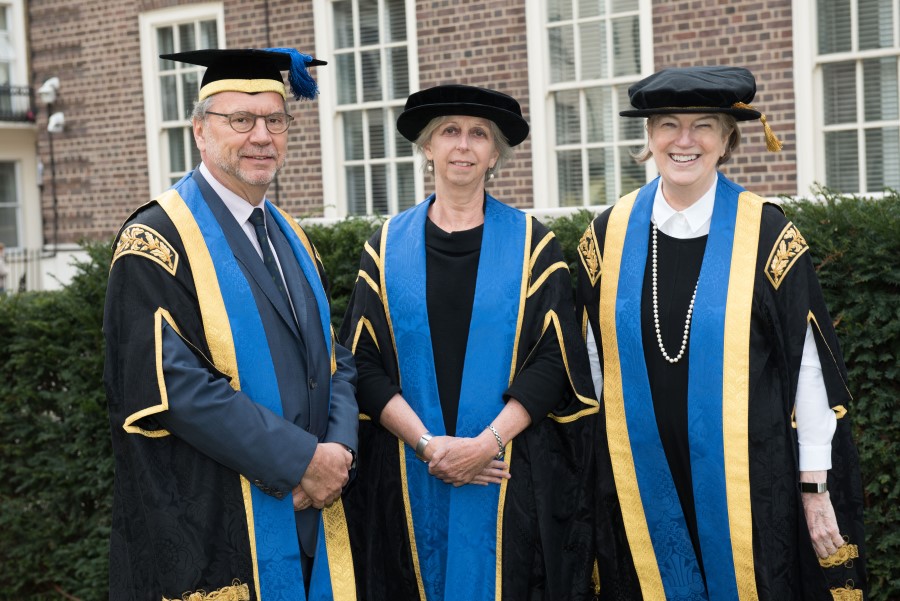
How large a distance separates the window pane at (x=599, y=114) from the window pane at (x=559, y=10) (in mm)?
697

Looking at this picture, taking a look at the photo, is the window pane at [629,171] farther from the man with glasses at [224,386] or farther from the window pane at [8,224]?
the window pane at [8,224]

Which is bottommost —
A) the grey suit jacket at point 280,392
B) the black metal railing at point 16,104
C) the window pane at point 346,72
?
the grey suit jacket at point 280,392

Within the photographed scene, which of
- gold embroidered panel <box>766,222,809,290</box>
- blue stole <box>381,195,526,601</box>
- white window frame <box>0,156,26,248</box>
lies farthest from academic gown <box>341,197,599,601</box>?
white window frame <box>0,156,26,248</box>

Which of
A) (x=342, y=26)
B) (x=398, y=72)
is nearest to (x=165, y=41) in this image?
(x=342, y=26)

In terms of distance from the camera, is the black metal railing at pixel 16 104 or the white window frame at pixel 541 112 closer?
the white window frame at pixel 541 112

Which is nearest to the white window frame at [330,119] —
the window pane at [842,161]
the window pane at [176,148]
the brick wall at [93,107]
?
the window pane at [176,148]

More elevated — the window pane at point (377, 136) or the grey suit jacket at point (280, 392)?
the window pane at point (377, 136)

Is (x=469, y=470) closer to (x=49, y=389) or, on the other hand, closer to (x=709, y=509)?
(x=709, y=509)

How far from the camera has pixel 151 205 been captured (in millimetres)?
2736

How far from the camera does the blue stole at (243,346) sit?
263 cm

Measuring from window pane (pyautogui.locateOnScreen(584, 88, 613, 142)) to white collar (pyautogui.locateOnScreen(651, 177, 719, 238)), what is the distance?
5.74m

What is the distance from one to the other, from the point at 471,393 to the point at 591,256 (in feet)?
1.98

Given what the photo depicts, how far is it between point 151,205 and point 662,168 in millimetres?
1517

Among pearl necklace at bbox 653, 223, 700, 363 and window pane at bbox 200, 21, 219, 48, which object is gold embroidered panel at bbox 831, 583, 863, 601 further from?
window pane at bbox 200, 21, 219, 48
